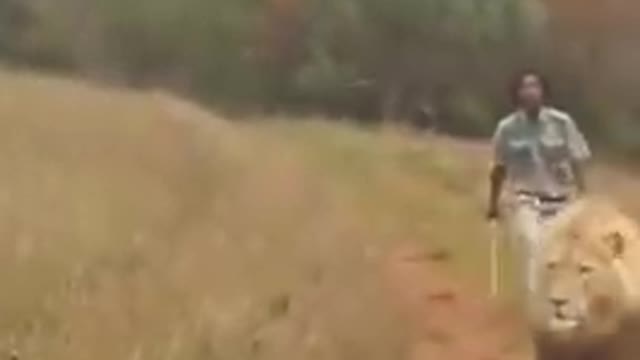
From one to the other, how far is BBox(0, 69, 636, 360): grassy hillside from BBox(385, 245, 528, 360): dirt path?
22 cm

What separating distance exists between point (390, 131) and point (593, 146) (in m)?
10.4

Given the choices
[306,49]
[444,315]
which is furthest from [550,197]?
[306,49]

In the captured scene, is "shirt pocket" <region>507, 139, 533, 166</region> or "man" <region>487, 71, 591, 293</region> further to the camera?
"shirt pocket" <region>507, 139, 533, 166</region>

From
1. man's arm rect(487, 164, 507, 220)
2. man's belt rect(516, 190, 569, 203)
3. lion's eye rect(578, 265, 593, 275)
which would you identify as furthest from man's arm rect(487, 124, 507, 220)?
lion's eye rect(578, 265, 593, 275)

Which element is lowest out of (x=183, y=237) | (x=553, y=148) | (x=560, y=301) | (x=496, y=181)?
(x=183, y=237)

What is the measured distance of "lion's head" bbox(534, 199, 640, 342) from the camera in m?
8.38

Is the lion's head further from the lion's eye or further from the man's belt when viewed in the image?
the man's belt

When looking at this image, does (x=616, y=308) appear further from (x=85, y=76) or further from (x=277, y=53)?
(x=277, y=53)

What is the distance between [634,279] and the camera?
839cm

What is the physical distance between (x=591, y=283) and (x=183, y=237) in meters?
2.60

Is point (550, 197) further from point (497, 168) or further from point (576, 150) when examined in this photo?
point (497, 168)

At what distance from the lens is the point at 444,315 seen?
1208 centimetres

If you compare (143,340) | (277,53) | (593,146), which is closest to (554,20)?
(593,146)

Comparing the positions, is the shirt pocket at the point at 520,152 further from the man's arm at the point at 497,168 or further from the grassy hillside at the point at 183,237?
the grassy hillside at the point at 183,237
